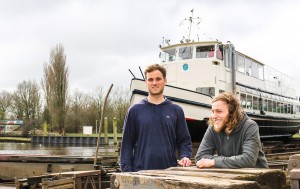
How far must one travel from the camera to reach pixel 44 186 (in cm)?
611

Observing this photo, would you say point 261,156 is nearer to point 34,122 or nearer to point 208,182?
point 208,182

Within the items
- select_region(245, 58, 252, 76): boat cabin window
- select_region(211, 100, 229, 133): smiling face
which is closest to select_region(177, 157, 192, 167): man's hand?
select_region(211, 100, 229, 133): smiling face

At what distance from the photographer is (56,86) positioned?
155 feet

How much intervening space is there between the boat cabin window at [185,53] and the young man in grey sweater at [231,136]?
41.4 ft

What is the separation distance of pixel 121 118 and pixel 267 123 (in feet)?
87.6

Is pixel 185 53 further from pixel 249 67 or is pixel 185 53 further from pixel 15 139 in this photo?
pixel 15 139

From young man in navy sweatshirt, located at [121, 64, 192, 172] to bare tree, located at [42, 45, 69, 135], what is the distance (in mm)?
43320

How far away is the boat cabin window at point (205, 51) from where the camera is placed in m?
15.2

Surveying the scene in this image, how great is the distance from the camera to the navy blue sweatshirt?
3.15 meters

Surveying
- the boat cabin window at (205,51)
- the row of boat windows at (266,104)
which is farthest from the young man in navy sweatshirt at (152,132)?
the row of boat windows at (266,104)

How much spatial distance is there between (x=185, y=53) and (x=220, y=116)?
42.3ft

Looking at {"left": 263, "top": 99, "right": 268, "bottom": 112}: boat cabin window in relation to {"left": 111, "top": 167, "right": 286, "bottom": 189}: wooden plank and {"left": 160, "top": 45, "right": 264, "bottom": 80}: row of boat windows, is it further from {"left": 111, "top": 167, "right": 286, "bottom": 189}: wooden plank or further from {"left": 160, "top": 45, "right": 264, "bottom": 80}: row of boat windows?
{"left": 111, "top": 167, "right": 286, "bottom": 189}: wooden plank

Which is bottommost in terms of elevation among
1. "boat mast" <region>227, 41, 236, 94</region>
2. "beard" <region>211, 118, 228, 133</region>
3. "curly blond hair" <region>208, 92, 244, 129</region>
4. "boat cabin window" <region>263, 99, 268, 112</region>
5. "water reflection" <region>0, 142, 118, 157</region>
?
"water reflection" <region>0, 142, 118, 157</region>

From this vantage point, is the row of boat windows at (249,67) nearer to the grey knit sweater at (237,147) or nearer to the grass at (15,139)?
the grey knit sweater at (237,147)
